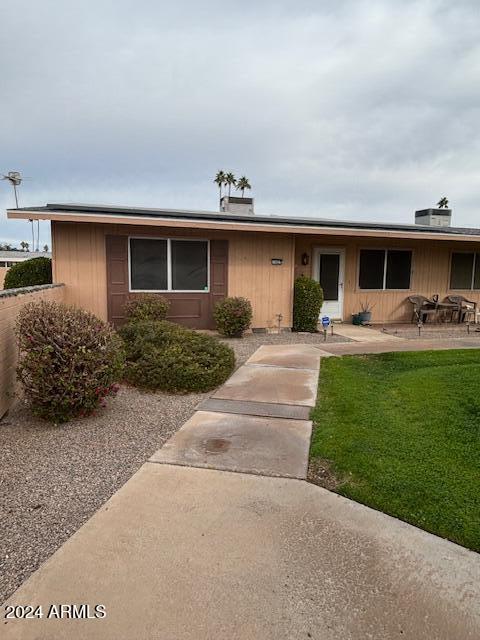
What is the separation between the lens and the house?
29.0ft

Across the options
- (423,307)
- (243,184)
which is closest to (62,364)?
(423,307)

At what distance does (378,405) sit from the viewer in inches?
192

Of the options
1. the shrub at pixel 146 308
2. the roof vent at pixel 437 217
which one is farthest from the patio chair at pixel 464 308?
the shrub at pixel 146 308

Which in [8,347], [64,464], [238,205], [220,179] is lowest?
[64,464]

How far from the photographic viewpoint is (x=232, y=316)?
9.03 metres

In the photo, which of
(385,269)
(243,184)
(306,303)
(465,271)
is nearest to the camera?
(306,303)

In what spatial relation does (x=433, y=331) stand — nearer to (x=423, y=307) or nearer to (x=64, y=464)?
(x=423, y=307)

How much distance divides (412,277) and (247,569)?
11400 millimetres

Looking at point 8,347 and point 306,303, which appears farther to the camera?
point 306,303

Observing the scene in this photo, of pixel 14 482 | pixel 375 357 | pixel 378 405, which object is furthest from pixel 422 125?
pixel 14 482

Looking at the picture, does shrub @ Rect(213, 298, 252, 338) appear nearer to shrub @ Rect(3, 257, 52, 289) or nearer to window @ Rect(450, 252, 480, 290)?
shrub @ Rect(3, 257, 52, 289)

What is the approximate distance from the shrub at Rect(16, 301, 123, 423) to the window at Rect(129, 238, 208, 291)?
481cm

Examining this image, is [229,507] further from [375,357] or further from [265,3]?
[265,3]

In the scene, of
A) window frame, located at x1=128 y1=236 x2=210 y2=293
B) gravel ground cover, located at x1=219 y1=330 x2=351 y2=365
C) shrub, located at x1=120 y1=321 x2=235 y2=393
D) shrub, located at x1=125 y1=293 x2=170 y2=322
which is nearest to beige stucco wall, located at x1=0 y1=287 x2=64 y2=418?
shrub, located at x1=120 y1=321 x2=235 y2=393
